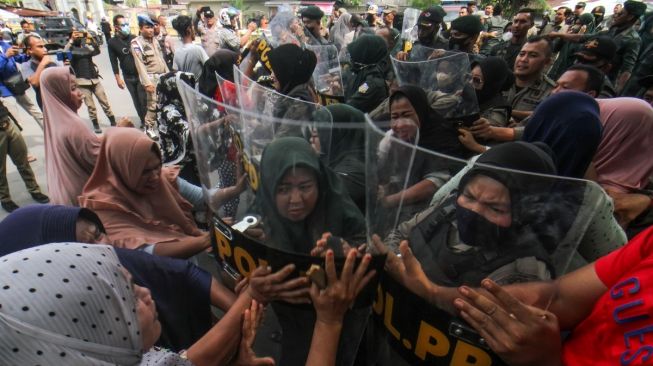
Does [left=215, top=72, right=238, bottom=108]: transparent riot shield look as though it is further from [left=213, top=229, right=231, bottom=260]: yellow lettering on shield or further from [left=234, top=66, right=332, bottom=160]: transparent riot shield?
[left=213, top=229, right=231, bottom=260]: yellow lettering on shield

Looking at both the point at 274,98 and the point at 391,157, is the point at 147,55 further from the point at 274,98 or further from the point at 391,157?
the point at 391,157

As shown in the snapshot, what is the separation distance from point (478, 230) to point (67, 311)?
36.7 inches

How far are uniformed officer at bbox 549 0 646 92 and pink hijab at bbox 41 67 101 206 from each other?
207 inches

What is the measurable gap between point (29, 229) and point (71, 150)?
1.12m

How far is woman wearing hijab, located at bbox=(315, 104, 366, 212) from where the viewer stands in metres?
1.18

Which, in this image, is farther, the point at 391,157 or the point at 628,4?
the point at 628,4

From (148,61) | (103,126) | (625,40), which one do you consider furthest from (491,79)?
(103,126)

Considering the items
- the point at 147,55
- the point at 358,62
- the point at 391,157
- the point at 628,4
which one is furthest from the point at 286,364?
the point at 628,4

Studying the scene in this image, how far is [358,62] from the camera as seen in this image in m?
3.60

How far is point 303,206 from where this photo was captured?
3.85 feet

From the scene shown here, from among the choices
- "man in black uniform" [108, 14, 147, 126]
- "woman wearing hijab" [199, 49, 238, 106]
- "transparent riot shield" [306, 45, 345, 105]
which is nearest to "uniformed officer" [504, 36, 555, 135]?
"transparent riot shield" [306, 45, 345, 105]

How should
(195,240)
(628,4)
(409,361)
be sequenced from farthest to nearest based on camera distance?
1. (628,4)
2. (195,240)
3. (409,361)

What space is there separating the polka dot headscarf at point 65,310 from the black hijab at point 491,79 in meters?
2.78

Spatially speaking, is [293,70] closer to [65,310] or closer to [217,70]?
[217,70]
